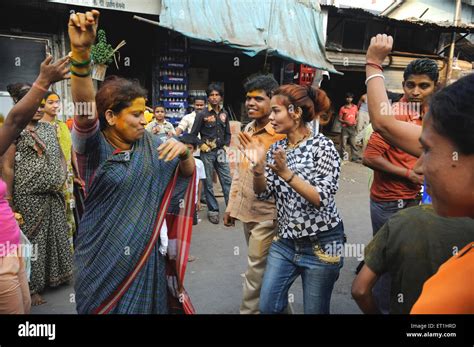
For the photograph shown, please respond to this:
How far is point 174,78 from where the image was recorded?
8523 mm

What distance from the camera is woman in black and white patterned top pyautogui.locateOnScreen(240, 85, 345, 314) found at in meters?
2.39

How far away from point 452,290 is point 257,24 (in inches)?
343

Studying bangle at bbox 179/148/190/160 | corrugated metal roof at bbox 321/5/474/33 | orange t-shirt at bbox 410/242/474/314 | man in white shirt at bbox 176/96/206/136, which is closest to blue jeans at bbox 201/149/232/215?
man in white shirt at bbox 176/96/206/136

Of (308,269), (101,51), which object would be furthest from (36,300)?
(101,51)

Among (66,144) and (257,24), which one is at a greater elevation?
(257,24)

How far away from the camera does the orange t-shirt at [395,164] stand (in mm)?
3047

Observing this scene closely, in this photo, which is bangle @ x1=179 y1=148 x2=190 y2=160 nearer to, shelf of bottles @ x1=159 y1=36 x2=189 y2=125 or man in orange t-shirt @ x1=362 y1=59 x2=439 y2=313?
man in orange t-shirt @ x1=362 y1=59 x2=439 y2=313

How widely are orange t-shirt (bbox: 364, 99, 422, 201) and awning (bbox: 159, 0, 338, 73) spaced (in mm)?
5267

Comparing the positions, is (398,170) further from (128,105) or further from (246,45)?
(246,45)

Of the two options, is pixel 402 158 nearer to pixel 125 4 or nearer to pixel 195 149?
pixel 195 149

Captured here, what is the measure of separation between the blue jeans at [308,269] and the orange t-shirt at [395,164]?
852mm

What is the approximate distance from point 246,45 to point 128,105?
21.1ft
